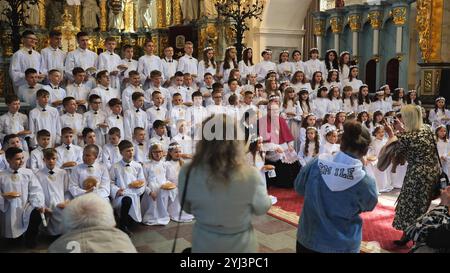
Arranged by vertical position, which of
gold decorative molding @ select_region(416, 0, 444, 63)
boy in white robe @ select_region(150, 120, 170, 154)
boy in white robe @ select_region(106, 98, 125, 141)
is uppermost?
gold decorative molding @ select_region(416, 0, 444, 63)

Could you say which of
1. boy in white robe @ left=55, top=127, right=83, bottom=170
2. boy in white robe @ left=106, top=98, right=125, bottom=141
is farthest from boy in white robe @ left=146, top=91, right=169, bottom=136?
boy in white robe @ left=55, top=127, right=83, bottom=170

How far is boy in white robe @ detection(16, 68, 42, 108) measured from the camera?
7.67 metres

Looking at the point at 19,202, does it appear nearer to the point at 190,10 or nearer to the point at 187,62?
the point at 187,62

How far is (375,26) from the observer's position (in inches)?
556

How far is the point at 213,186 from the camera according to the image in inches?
105

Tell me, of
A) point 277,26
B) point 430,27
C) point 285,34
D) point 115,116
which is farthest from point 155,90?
point 430,27

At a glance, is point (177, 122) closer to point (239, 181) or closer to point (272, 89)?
point (272, 89)

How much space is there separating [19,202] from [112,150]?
1.59 m

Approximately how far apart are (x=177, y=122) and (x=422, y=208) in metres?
4.38

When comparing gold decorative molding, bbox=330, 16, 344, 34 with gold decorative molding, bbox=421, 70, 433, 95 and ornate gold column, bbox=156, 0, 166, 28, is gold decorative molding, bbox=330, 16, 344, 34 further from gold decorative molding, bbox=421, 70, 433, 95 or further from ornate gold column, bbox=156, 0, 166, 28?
ornate gold column, bbox=156, 0, 166, 28

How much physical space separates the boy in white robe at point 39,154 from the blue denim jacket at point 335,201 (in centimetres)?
417

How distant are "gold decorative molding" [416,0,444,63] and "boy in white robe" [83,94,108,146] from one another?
8.27 m
